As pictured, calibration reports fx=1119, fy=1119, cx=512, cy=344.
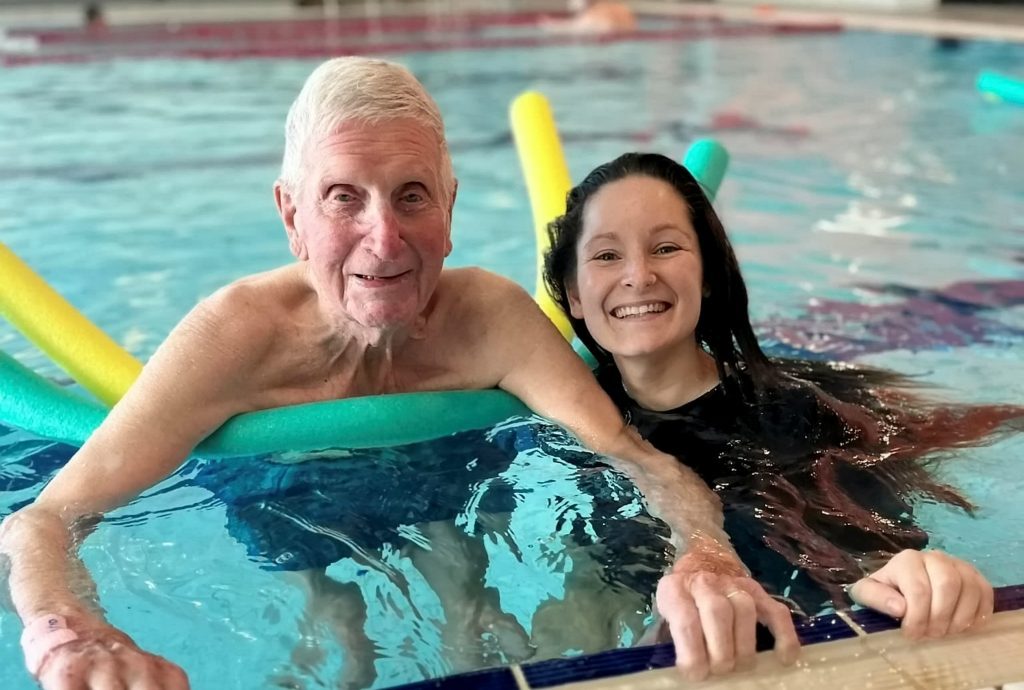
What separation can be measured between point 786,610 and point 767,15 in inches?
587

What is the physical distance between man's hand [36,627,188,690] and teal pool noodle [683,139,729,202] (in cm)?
202

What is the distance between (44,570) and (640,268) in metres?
1.21

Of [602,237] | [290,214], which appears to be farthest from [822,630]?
[290,214]

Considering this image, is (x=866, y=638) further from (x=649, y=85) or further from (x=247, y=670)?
(x=649, y=85)

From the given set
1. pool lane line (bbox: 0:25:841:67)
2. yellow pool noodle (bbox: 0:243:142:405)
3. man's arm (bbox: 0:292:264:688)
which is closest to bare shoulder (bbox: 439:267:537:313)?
man's arm (bbox: 0:292:264:688)

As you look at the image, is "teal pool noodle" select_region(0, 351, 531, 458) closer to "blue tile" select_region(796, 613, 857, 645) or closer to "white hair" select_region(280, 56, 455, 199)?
"white hair" select_region(280, 56, 455, 199)

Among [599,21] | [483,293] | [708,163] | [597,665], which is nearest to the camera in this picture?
[597,665]

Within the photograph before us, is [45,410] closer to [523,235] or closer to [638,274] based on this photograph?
[638,274]

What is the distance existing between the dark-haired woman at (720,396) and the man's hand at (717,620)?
341 mm

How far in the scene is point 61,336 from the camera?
8.30ft

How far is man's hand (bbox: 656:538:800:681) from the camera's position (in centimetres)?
156

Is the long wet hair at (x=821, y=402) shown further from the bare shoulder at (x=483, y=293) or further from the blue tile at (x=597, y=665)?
the blue tile at (x=597, y=665)

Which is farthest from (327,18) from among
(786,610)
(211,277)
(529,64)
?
(786,610)

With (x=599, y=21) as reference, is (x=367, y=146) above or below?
above
